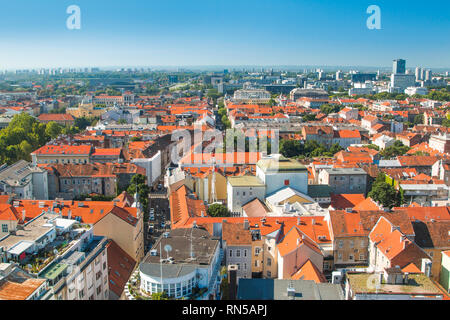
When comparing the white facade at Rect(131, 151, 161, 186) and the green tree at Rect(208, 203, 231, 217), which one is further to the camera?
the white facade at Rect(131, 151, 161, 186)

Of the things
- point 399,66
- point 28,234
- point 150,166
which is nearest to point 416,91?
point 399,66

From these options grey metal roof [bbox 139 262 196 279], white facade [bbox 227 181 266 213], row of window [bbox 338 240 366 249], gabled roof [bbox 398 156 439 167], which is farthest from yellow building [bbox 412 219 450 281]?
gabled roof [bbox 398 156 439 167]

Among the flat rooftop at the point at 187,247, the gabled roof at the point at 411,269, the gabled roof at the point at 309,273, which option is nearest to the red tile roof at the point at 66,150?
the flat rooftop at the point at 187,247

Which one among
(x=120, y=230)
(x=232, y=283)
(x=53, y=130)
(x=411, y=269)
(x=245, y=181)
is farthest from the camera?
(x=53, y=130)

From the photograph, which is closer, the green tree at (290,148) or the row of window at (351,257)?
the row of window at (351,257)

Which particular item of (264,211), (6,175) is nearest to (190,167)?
(264,211)

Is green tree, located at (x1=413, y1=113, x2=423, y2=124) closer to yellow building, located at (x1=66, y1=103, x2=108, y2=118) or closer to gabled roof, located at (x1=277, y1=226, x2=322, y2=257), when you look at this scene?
yellow building, located at (x1=66, y1=103, x2=108, y2=118)

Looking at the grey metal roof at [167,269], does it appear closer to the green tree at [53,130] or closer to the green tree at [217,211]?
the green tree at [217,211]

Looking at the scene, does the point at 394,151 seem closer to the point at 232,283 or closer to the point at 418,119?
the point at 418,119

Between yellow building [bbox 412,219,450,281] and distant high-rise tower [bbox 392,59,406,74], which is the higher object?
distant high-rise tower [bbox 392,59,406,74]

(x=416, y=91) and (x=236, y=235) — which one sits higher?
(x=416, y=91)

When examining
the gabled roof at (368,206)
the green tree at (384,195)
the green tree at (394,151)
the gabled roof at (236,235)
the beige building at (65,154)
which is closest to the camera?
the gabled roof at (236,235)

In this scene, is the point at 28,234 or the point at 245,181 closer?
the point at 28,234
